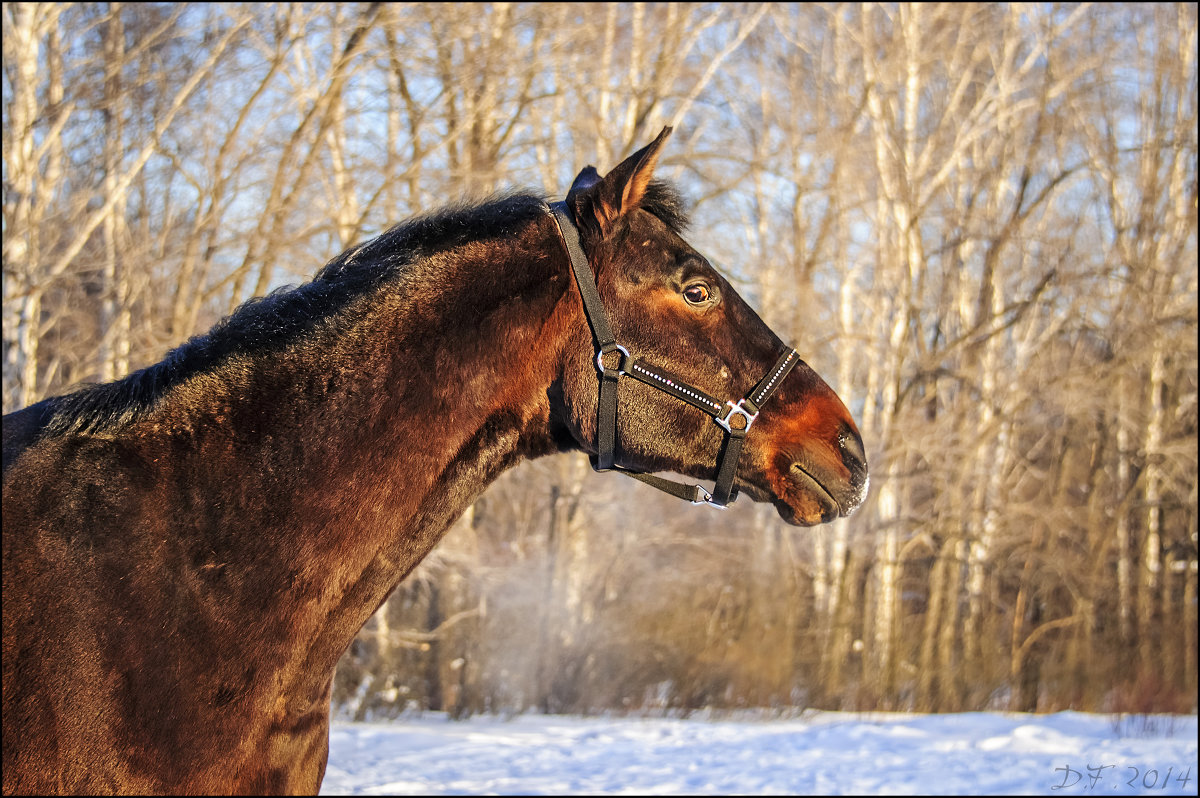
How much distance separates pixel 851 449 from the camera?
7.70 feet

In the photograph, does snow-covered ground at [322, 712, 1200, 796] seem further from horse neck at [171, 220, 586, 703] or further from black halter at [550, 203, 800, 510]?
horse neck at [171, 220, 586, 703]

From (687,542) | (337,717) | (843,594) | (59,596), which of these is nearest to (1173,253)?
(843,594)

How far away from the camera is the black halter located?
7.27 ft

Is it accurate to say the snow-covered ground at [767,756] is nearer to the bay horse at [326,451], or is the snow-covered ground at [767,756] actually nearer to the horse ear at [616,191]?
the bay horse at [326,451]

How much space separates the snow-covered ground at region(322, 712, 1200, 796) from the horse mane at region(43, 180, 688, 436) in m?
6.06

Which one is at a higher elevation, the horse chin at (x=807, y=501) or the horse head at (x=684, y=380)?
the horse head at (x=684, y=380)

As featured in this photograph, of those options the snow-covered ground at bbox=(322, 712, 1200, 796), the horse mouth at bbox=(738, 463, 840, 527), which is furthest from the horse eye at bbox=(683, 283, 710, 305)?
the snow-covered ground at bbox=(322, 712, 1200, 796)

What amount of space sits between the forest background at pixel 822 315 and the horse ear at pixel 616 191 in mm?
7634

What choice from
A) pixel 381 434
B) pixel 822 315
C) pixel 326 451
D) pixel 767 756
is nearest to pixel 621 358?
pixel 381 434

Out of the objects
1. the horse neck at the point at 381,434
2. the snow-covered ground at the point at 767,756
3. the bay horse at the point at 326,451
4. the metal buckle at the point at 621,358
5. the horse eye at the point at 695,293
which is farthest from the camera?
the snow-covered ground at the point at 767,756

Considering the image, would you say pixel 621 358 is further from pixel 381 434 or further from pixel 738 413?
pixel 381 434

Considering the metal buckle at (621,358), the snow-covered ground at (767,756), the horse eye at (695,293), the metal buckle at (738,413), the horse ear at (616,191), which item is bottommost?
the snow-covered ground at (767,756)

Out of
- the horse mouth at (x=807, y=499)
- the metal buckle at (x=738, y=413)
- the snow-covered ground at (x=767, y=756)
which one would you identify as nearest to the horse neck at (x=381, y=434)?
the metal buckle at (x=738, y=413)

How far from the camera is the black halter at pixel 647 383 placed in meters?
2.21
